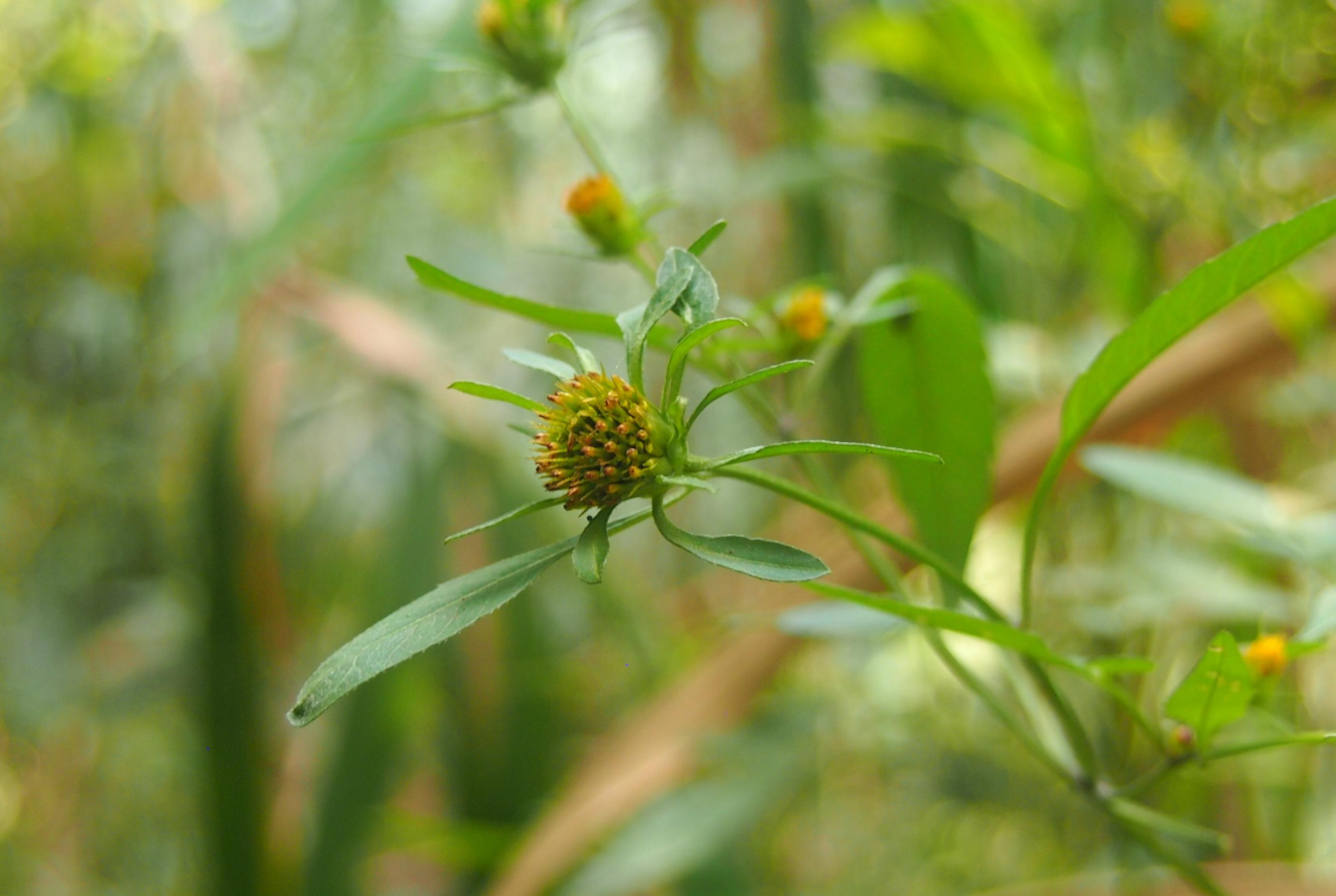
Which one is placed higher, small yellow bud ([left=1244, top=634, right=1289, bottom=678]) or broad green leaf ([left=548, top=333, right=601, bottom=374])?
broad green leaf ([left=548, top=333, right=601, bottom=374])

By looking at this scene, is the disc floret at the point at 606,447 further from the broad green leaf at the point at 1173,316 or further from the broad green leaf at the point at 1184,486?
the broad green leaf at the point at 1184,486

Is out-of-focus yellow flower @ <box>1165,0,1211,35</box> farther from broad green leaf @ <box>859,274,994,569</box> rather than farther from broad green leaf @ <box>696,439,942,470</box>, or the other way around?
Answer: broad green leaf @ <box>696,439,942,470</box>

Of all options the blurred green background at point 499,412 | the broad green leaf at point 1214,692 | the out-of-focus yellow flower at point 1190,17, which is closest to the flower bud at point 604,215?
the blurred green background at point 499,412

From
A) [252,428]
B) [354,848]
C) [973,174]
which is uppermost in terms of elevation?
[252,428]

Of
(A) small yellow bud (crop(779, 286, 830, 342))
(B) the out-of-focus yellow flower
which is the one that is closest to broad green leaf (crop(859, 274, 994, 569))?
(A) small yellow bud (crop(779, 286, 830, 342))

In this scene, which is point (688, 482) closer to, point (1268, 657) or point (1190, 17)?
point (1268, 657)

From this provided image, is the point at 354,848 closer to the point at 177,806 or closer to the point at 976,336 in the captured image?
the point at 976,336

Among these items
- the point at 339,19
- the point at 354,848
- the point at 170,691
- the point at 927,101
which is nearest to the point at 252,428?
the point at 354,848

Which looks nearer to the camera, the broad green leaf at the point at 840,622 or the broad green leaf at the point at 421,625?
the broad green leaf at the point at 421,625
